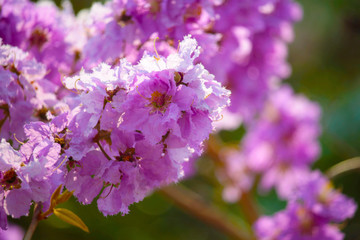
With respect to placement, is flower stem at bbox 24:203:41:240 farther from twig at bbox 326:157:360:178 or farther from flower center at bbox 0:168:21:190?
twig at bbox 326:157:360:178

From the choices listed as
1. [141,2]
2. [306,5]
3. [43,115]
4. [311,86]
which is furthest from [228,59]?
[306,5]

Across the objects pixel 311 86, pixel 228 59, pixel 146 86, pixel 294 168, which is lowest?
pixel 311 86

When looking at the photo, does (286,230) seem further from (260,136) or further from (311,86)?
(311,86)

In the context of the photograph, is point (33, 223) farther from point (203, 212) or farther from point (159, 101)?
point (203, 212)

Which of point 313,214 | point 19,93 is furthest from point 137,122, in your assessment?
point 313,214

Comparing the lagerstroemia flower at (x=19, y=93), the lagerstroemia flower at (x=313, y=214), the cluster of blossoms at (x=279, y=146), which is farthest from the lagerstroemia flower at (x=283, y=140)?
the lagerstroemia flower at (x=19, y=93)

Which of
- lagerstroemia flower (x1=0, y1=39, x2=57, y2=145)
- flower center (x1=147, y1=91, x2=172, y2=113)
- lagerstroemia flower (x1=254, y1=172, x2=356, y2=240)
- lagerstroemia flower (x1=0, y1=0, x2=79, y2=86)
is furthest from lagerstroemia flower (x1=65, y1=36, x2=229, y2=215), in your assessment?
lagerstroemia flower (x1=254, y1=172, x2=356, y2=240)
